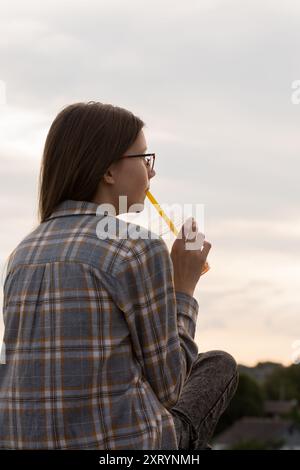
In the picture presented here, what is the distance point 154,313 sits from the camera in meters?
4.27

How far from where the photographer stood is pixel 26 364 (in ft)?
13.9

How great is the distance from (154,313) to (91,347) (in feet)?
1.02

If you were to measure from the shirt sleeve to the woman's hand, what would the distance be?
33 cm

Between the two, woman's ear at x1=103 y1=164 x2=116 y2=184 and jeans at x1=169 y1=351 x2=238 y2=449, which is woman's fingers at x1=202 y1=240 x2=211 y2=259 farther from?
jeans at x1=169 y1=351 x2=238 y2=449

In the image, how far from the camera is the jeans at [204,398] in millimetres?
5070

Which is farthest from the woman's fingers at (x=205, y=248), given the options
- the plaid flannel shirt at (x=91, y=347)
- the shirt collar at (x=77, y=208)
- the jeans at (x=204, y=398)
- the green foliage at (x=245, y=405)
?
the green foliage at (x=245, y=405)

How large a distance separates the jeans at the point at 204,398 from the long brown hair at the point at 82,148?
126 centimetres

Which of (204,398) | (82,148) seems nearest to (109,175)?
(82,148)

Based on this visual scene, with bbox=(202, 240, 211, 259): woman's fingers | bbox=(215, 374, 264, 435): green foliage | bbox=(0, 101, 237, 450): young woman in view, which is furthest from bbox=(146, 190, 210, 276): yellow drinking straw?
bbox=(215, 374, 264, 435): green foliage

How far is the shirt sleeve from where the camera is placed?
423 cm

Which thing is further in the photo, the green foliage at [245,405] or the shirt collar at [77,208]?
the green foliage at [245,405]

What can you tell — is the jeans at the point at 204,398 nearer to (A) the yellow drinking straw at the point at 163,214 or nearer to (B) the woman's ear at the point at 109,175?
(A) the yellow drinking straw at the point at 163,214

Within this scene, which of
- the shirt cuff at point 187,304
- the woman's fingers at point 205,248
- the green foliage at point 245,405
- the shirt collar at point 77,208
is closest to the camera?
the shirt collar at point 77,208
